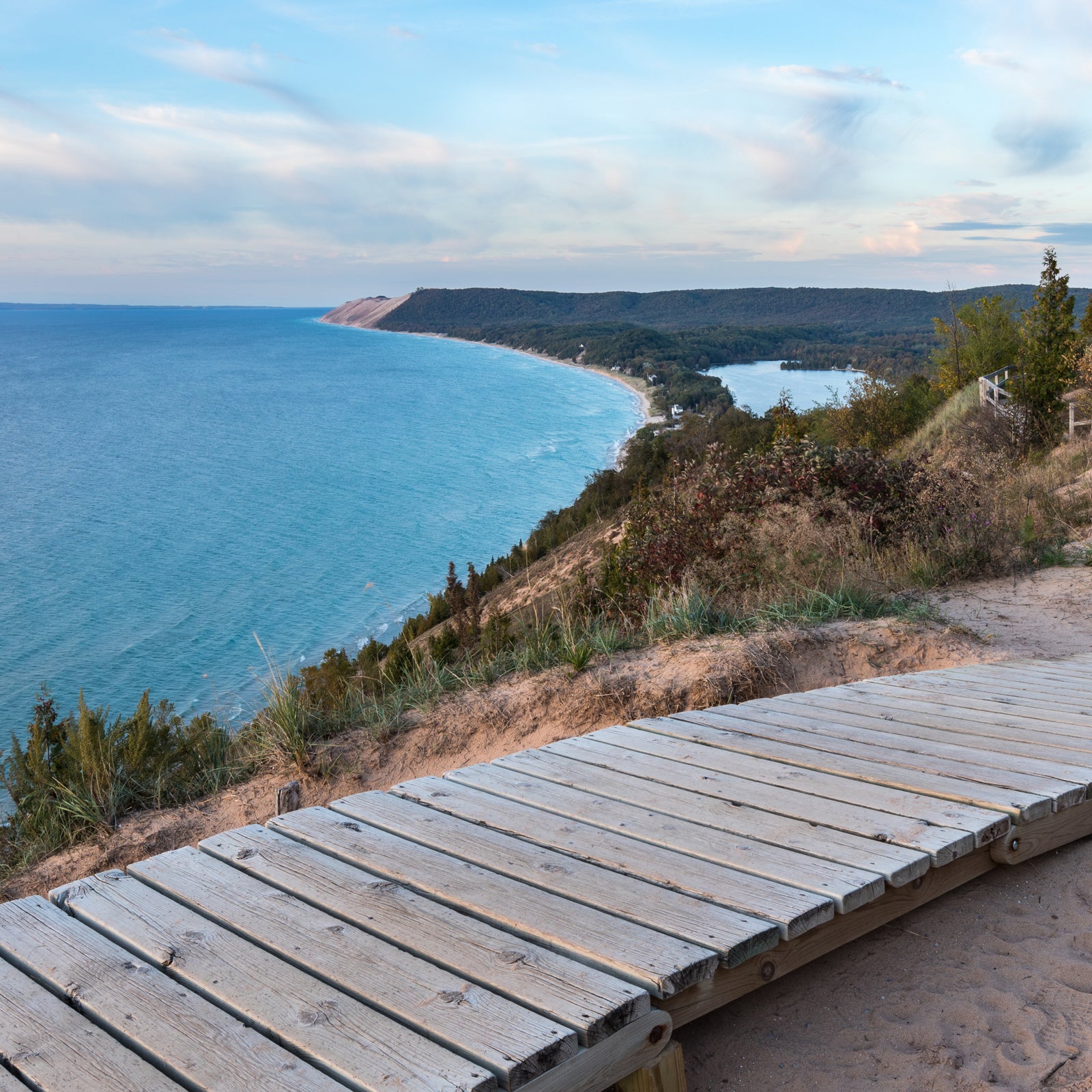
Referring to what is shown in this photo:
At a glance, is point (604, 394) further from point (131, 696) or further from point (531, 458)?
point (131, 696)

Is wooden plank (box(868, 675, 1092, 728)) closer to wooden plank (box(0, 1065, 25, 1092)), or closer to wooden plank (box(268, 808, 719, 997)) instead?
wooden plank (box(268, 808, 719, 997))

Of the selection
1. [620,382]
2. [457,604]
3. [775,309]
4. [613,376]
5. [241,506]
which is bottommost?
[241,506]

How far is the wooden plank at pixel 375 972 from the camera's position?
1.90 meters

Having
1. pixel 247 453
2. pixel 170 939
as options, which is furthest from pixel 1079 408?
pixel 247 453

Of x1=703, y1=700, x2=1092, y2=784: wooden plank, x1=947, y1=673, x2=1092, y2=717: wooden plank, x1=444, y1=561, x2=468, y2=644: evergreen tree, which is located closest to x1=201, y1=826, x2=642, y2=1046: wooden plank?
x1=703, y1=700, x2=1092, y2=784: wooden plank

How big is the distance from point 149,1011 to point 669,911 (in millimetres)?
1260

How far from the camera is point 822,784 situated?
336cm

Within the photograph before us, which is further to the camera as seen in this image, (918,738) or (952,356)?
(952,356)

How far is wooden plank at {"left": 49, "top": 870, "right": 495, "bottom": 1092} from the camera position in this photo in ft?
6.02

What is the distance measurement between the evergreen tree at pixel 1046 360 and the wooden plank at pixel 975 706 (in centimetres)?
1703

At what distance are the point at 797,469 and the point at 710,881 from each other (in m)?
7.13

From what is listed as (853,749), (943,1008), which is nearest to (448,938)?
(943,1008)

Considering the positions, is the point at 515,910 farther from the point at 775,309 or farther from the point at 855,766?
the point at 775,309

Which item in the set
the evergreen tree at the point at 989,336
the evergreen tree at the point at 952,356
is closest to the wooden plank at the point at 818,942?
the evergreen tree at the point at 952,356
